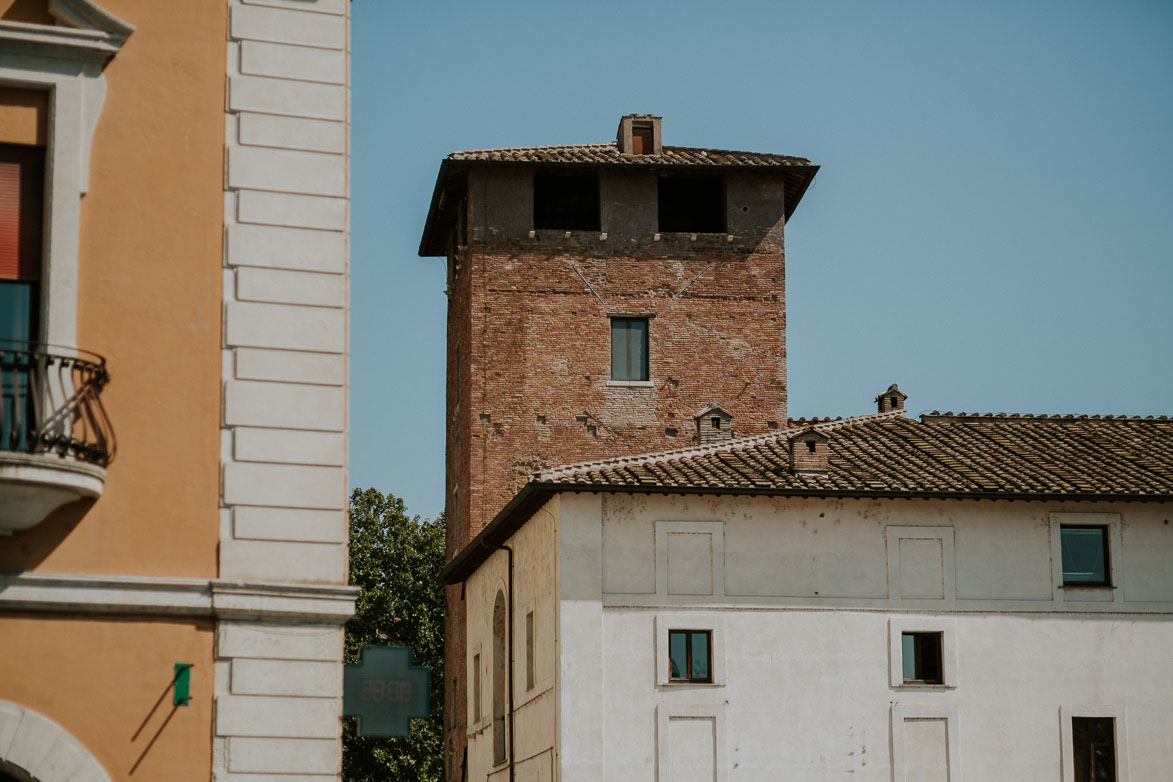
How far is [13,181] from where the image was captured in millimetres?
9359

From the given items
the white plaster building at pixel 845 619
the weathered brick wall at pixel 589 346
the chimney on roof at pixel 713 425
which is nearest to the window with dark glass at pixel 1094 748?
the white plaster building at pixel 845 619

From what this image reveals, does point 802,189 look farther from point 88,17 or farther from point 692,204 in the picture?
point 88,17

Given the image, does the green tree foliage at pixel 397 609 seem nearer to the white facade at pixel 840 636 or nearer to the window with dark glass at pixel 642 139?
the window with dark glass at pixel 642 139

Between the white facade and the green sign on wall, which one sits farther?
the white facade

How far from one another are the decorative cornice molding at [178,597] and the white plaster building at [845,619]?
1457 cm

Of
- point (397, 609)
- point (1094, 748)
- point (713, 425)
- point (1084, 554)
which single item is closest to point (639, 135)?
point (713, 425)

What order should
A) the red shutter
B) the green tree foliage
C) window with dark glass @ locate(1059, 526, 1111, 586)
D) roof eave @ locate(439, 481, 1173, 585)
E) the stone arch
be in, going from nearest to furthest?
the stone arch
the red shutter
roof eave @ locate(439, 481, 1173, 585)
window with dark glass @ locate(1059, 526, 1111, 586)
the green tree foliage

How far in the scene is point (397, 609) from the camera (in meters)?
49.3

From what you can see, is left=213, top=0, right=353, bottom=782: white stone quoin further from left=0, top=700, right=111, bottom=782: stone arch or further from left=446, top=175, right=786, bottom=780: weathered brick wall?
left=446, top=175, right=786, bottom=780: weathered brick wall

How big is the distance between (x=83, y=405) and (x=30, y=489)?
596 millimetres

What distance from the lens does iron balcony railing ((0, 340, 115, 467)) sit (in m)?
8.87

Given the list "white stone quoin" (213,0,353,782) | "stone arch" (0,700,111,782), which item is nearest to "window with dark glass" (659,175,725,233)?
"white stone quoin" (213,0,353,782)

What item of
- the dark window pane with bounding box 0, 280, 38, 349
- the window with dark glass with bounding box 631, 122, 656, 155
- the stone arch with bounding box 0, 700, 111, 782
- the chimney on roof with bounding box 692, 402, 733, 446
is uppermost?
the window with dark glass with bounding box 631, 122, 656, 155

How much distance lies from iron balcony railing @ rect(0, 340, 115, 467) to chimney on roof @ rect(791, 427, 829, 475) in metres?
17.0
